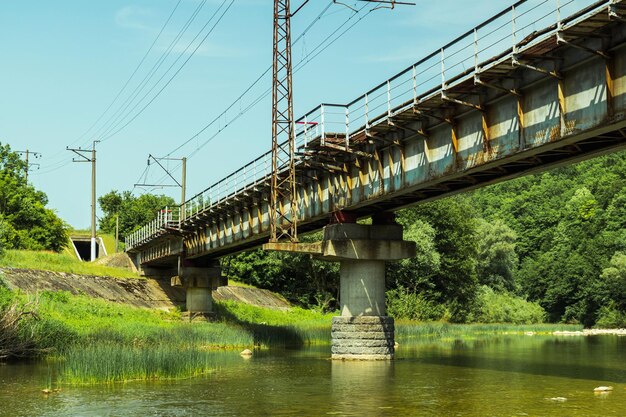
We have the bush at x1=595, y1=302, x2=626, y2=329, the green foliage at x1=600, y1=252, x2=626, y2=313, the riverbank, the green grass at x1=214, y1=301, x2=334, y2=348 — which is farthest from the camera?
Answer: the green foliage at x1=600, y1=252, x2=626, y2=313

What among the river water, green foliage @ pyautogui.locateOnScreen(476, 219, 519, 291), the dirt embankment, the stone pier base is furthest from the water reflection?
green foliage @ pyautogui.locateOnScreen(476, 219, 519, 291)

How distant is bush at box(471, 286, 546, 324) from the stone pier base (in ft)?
190

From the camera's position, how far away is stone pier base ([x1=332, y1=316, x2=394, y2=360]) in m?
42.0

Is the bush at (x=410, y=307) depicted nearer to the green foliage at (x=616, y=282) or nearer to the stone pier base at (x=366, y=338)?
the green foliage at (x=616, y=282)

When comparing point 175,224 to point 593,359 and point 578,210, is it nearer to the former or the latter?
point 593,359

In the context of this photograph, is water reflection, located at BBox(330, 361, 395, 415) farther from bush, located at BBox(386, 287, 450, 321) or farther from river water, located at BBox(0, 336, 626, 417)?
bush, located at BBox(386, 287, 450, 321)

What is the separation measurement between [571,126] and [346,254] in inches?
714

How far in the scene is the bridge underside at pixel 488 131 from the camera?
81.3 feet

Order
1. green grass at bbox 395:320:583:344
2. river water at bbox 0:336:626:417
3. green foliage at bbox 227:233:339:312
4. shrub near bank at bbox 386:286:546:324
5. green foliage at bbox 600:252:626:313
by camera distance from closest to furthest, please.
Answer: river water at bbox 0:336:626:417
green grass at bbox 395:320:583:344
shrub near bank at bbox 386:286:546:324
green foliage at bbox 227:233:339:312
green foliage at bbox 600:252:626:313

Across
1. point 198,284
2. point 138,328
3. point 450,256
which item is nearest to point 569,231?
point 450,256

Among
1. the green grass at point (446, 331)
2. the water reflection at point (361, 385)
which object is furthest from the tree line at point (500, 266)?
the water reflection at point (361, 385)

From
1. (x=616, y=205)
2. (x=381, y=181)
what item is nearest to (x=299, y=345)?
(x=381, y=181)

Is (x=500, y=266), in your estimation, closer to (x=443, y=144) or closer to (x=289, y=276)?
(x=289, y=276)

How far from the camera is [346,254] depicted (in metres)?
42.1
